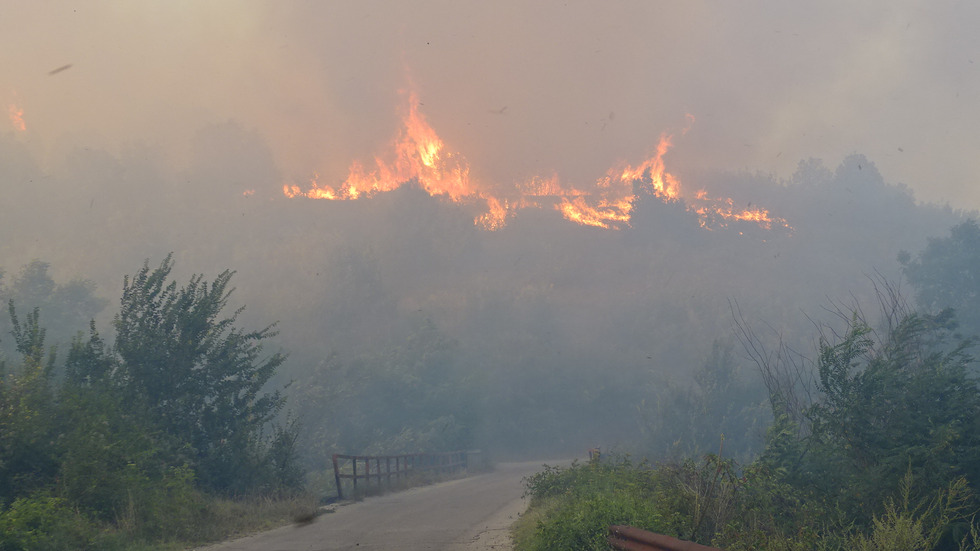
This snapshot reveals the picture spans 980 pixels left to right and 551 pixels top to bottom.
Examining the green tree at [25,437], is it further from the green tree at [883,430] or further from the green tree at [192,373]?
the green tree at [883,430]

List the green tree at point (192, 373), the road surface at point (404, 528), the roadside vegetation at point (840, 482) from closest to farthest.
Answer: the roadside vegetation at point (840, 482) → the road surface at point (404, 528) → the green tree at point (192, 373)

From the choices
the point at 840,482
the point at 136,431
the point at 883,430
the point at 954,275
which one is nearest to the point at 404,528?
the point at 136,431

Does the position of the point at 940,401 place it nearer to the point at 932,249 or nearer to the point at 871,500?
the point at 871,500

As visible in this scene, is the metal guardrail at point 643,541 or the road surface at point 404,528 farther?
the road surface at point 404,528

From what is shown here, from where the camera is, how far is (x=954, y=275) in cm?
5659

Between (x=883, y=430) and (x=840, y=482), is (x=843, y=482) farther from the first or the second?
(x=883, y=430)

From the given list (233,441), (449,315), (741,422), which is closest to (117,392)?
(233,441)

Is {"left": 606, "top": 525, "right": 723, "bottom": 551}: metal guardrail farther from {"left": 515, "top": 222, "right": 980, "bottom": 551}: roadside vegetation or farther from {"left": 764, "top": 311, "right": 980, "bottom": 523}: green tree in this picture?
{"left": 764, "top": 311, "right": 980, "bottom": 523}: green tree

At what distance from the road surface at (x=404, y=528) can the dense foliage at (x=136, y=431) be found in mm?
2086

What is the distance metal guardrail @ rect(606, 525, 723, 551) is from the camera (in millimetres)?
6102

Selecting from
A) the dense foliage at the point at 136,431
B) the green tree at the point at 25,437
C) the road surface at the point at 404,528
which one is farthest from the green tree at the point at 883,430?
the green tree at the point at 25,437

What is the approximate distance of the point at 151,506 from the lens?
13258 mm

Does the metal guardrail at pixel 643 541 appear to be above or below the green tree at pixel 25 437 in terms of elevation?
below

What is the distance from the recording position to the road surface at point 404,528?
12055 millimetres
